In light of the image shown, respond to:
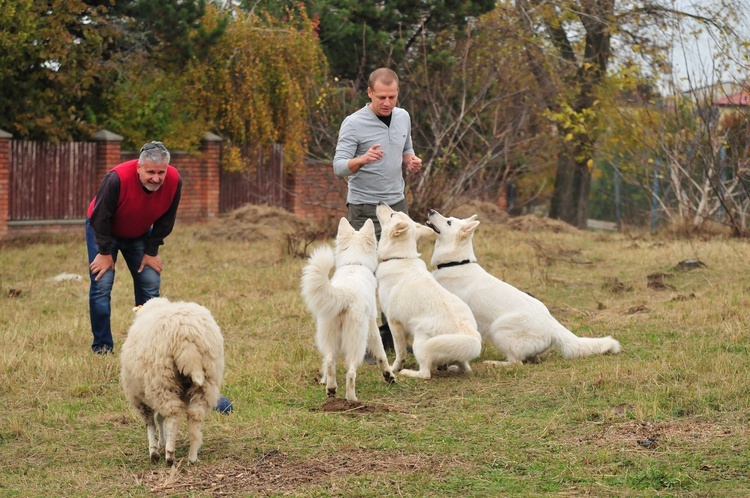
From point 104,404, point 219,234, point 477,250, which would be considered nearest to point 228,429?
point 104,404

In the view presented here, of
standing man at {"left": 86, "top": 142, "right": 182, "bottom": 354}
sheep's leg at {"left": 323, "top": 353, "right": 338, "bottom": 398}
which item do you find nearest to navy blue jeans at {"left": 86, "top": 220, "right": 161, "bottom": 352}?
standing man at {"left": 86, "top": 142, "right": 182, "bottom": 354}

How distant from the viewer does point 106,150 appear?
19750mm

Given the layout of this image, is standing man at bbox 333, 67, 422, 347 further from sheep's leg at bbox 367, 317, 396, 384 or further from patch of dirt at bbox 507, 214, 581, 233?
patch of dirt at bbox 507, 214, 581, 233

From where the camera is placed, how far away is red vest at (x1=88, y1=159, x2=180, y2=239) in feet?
21.9

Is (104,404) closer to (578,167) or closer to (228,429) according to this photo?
(228,429)

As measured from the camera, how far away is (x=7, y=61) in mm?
17297

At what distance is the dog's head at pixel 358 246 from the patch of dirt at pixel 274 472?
1.93 metres

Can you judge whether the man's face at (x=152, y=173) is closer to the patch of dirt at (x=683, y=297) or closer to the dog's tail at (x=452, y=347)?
the dog's tail at (x=452, y=347)

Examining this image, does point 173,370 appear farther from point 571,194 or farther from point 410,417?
point 571,194

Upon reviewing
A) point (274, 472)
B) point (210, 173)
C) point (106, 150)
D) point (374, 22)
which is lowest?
point (274, 472)

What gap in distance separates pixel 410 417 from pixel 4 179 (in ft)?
45.8

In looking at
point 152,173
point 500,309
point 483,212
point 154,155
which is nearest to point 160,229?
point 152,173

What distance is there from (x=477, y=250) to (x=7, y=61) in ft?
30.0

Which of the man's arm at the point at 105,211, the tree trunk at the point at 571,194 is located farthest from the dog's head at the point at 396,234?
the tree trunk at the point at 571,194
